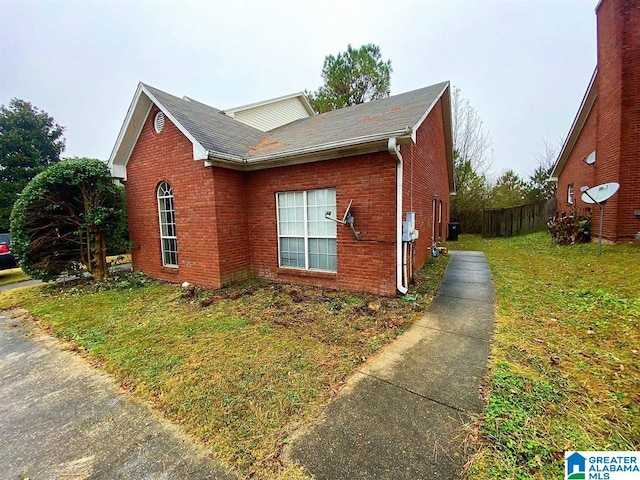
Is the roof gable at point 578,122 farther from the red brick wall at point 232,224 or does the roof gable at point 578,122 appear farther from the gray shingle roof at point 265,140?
the red brick wall at point 232,224

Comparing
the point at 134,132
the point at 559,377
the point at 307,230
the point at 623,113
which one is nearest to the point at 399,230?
the point at 307,230

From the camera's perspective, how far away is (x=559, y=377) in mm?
2877

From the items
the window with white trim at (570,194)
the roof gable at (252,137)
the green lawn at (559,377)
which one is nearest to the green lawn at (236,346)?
the green lawn at (559,377)

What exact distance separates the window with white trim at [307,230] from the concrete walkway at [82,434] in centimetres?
446

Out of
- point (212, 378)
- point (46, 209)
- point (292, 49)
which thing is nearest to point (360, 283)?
point (212, 378)

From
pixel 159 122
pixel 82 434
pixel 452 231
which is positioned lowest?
pixel 82 434

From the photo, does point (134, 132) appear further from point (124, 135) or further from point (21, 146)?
point (21, 146)

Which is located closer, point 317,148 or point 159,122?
point 317,148

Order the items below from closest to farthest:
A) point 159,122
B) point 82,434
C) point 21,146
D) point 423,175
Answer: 1. point 82,434
2. point 159,122
3. point 423,175
4. point 21,146

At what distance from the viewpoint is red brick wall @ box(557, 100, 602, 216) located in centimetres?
1217

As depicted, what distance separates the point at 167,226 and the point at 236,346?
18.3 ft

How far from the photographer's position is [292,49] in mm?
18828

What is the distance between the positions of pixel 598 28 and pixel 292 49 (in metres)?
16.1

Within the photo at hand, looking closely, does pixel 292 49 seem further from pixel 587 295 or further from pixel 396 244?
pixel 587 295
